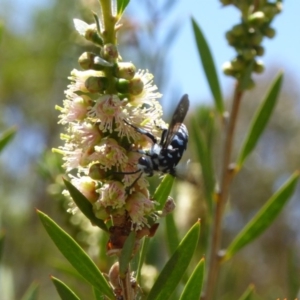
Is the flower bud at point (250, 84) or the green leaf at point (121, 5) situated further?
the flower bud at point (250, 84)

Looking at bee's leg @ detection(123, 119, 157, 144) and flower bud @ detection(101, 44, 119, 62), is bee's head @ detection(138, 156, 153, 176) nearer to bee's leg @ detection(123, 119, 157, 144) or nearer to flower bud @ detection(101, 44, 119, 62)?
bee's leg @ detection(123, 119, 157, 144)

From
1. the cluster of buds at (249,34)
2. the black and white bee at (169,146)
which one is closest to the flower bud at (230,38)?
the cluster of buds at (249,34)

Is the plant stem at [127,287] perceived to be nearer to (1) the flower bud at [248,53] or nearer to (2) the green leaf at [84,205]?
(2) the green leaf at [84,205]

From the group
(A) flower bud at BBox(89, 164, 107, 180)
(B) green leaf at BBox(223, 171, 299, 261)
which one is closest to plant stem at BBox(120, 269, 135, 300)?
(A) flower bud at BBox(89, 164, 107, 180)

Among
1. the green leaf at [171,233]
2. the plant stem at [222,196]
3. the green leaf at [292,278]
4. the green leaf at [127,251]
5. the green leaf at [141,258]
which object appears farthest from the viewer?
the green leaf at [292,278]

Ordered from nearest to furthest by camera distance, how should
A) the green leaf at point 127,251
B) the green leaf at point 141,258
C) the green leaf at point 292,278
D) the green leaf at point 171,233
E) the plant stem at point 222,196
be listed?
1. the green leaf at point 127,251
2. the green leaf at point 141,258
3. the green leaf at point 171,233
4. the plant stem at point 222,196
5. the green leaf at point 292,278

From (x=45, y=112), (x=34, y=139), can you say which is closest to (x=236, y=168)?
(x=34, y=139)

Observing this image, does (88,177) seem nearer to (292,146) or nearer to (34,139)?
(34,139)
